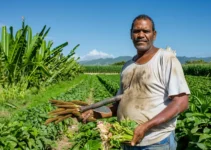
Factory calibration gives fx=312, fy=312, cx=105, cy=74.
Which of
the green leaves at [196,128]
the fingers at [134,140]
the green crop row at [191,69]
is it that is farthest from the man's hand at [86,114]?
the green crop row at [191,69]

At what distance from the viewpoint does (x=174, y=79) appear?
2.09 metres

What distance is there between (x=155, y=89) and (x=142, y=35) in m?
0.41

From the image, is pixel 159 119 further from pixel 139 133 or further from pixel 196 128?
pixel 196 128

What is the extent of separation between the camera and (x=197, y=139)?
3.22 m

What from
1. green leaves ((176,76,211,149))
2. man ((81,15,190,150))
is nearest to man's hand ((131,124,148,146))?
man ((81,15,190,150))

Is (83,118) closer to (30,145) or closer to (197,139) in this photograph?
(197,139)

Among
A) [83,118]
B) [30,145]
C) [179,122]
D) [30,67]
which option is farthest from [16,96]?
[83,118]

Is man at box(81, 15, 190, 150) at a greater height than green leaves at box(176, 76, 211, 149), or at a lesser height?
greater

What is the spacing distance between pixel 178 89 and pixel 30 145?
274cm

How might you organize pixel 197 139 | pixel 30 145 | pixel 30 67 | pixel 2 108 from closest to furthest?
1. pixel 197 139
2. pixel 30 145
3. pixel 2 108
4. pixel 30 67

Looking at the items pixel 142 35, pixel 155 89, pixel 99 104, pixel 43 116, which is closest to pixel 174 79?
pixel 155 89

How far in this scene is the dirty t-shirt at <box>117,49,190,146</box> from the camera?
211cm

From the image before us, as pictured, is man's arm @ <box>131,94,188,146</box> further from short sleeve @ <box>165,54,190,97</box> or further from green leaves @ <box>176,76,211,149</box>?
green leaves @ <box>176,76,211,149</box>

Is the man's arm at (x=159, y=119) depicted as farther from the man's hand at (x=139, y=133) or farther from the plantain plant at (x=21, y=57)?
the plantain plant at (x=21, y=57)
